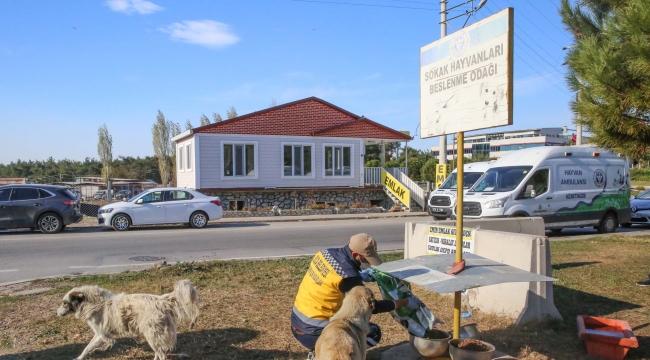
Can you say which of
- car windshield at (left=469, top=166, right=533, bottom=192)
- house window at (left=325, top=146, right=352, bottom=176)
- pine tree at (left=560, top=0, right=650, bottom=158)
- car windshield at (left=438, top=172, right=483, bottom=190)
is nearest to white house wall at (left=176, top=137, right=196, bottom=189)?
house window at (left=325, top=146, right=352, bottom=176)

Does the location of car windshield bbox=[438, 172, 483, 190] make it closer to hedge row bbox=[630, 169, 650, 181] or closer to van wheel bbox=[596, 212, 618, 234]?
van wheel bbox=[596, 212, 618, 234]

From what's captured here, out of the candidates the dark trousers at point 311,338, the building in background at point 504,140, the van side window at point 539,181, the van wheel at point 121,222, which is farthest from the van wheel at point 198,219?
the building in background at point 504,140

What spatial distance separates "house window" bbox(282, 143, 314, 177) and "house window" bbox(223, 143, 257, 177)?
5.47ft

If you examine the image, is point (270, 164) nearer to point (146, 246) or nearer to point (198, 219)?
point (198, 219)

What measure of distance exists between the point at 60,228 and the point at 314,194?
13131mm

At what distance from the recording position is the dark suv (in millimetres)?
15211

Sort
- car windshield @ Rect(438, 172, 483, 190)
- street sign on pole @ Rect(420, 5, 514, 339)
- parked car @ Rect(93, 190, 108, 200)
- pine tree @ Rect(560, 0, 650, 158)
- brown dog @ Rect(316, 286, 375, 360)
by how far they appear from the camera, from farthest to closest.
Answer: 1. parked car @ Rect(93, 190, 108, 200)
2. car windshield @ Rect(438, 172, 483, 190)
3. pine tree @ Rect(560, 0, 650, 158)
4. street sign on pole @ Rect(420, 5, 514, 339)
5. brown dog @ Rect(316, 286, 375, 360)

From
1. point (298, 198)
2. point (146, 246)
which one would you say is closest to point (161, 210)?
point (146, 246)

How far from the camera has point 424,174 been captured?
4028 cm

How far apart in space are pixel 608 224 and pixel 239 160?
644 inches

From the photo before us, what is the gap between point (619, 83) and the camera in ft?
20.9

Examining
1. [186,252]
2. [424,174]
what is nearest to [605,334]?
[186,252]

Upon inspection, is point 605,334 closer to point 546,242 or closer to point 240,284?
point 546,242

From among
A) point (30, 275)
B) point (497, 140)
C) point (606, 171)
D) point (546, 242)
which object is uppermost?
point (497, 140)
